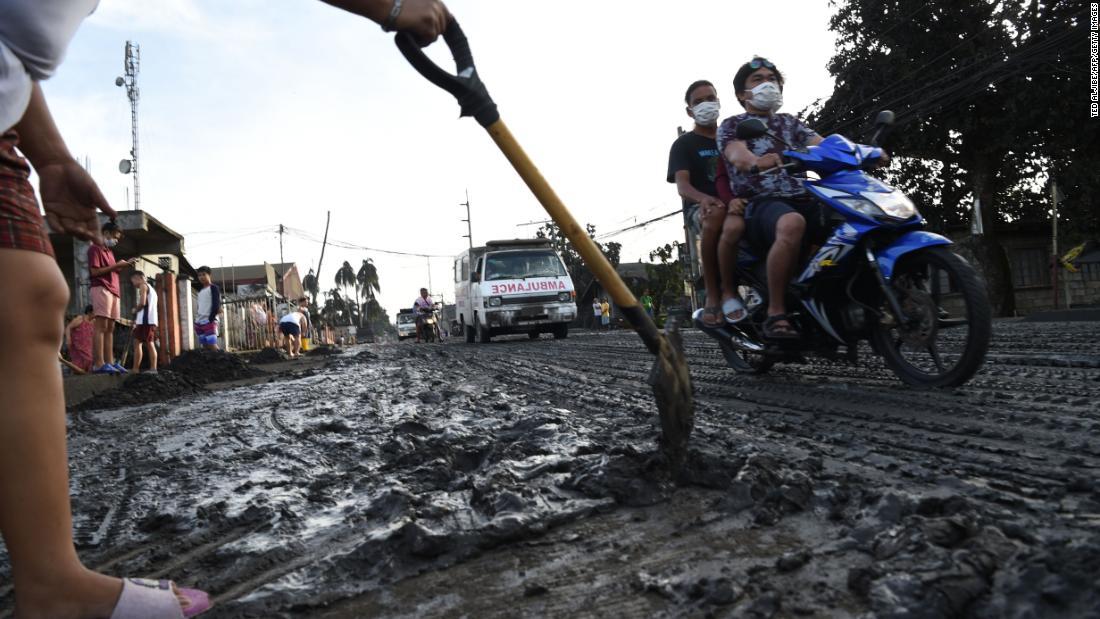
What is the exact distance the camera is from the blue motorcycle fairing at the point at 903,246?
3.30m

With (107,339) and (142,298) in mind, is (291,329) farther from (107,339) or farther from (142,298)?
(107,339)

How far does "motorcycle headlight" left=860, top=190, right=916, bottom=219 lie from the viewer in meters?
3.43

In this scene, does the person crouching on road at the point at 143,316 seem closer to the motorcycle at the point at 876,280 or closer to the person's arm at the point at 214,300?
the person's arm at the point at 214,300

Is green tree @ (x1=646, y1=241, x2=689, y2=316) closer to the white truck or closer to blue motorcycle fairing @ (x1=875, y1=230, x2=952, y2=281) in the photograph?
the white truck

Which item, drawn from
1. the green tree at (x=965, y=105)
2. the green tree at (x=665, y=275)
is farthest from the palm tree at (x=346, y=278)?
the green tree at (x=965, y=105)

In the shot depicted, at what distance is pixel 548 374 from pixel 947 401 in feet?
10.8

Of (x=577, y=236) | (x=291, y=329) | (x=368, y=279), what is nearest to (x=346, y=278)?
(x=368, y=279)

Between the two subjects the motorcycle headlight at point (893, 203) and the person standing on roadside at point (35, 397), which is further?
the motorcycle headlight at point (893, 203)

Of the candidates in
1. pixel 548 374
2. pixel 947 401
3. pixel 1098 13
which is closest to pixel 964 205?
pixel 1098 13

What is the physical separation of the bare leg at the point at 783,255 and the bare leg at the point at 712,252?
23.2 inches

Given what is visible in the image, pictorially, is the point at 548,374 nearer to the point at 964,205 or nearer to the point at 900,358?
the point at 900,358

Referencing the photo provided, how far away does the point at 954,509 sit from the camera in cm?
150

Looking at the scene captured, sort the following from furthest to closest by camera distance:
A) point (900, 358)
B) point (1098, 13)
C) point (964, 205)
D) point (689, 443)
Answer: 1. point (964, 205)
2. point (1098, 13)
3. point (900, 358)
4. point (689, 443)

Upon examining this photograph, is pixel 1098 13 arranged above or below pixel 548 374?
above
